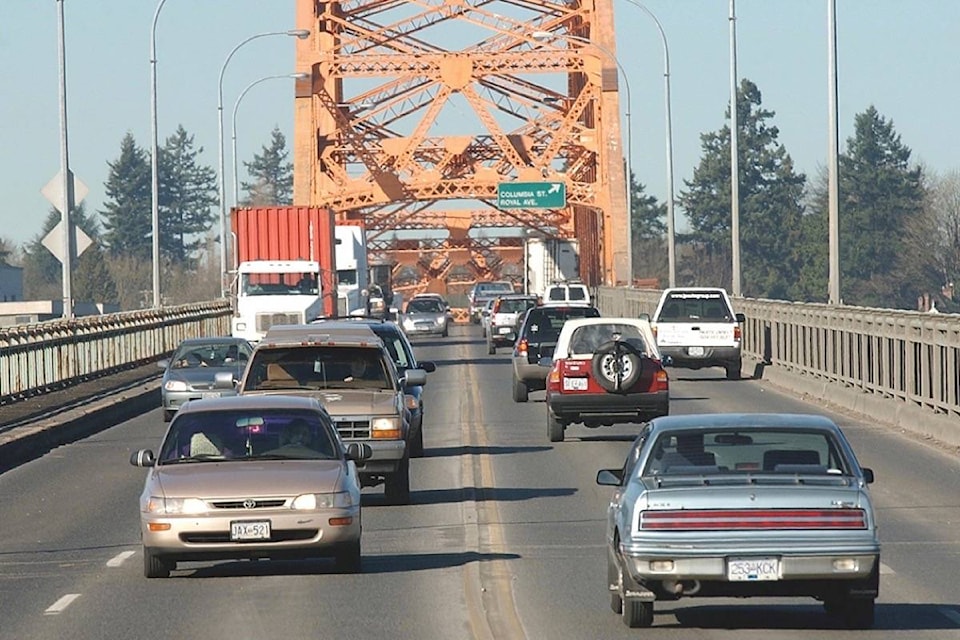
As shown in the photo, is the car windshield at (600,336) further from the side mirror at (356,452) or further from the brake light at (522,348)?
the side mirror at (356,452)

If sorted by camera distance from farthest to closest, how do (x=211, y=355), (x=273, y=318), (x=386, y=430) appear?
(x=273, y=318) → (x=211, y=355) → (x=386, y=430)

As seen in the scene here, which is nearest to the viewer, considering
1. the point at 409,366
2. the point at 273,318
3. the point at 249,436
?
the point at 249,436

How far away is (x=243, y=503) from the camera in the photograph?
14.5m

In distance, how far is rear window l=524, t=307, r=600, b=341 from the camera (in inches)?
1393

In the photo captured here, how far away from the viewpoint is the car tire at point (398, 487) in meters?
19.8

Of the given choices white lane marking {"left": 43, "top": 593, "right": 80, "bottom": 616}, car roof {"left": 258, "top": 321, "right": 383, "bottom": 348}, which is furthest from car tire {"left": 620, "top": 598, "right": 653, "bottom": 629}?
car roof {"left": 258, "top": 321, "right": 383, "bottom": 348}

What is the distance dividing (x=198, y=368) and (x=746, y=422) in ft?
72.9

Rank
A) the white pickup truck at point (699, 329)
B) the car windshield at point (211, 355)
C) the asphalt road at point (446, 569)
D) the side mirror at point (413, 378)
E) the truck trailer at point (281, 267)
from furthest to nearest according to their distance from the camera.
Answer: the truck trailer at point (281, 267) < the white pickup truck at point (699, 329) < the car windshield at point (211, 355) < the side mirror at point (413, 378) < the asphalt road at point (446, 569)

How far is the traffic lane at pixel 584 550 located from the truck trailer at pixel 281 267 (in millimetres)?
15094

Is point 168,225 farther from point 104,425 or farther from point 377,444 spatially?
point 377,444

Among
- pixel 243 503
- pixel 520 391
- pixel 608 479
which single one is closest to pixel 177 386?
pixel 520 391

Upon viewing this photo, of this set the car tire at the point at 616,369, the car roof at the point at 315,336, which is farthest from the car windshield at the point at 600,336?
the car roof at the point at 315,336

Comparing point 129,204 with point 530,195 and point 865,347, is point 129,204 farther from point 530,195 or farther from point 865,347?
point 865,347

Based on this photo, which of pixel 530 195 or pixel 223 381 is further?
pixel 530 195
